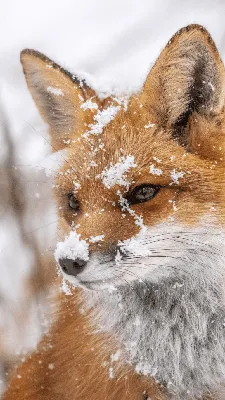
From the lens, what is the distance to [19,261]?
209 inches

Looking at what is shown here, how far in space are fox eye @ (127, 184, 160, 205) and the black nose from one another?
1.56 ft

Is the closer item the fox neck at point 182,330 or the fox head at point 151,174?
the fox head at point 151,174

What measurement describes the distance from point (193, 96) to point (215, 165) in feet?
1.48

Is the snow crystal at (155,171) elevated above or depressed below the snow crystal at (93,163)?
below

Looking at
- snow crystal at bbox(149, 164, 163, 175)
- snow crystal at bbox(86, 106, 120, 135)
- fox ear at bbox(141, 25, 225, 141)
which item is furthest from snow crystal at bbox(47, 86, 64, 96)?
snow crystal at bbox(149, 164, 163, 175)

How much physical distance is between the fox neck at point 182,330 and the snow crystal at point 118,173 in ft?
2.13

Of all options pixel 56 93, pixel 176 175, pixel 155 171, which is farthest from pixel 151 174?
pixel 56 93

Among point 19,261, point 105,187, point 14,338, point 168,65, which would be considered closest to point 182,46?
point 168,65

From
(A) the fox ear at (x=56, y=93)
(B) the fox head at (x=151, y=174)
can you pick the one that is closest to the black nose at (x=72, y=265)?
(B) the fox head at (x=151, y=174)

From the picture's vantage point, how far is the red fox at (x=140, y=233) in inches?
112

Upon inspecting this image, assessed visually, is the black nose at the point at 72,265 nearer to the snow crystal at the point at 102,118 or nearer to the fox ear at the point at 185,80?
the snow crystal at the point at 102,118

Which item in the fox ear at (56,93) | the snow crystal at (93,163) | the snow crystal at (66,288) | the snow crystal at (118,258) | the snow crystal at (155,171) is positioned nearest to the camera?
the snow crystal at (118,258)

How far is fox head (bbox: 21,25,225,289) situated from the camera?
280 cm

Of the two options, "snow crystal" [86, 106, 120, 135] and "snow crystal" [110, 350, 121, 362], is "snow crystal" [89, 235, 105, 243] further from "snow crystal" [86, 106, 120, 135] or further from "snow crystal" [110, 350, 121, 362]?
"snow crystal" [110, 350, 121, 362]
